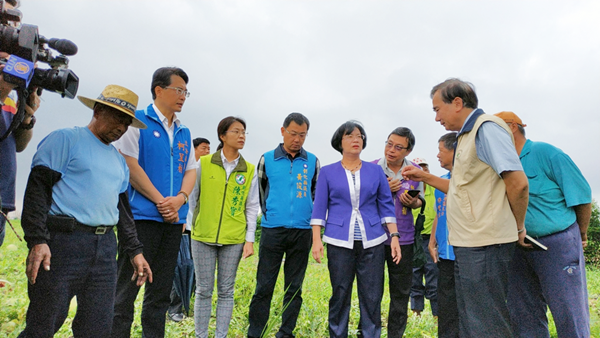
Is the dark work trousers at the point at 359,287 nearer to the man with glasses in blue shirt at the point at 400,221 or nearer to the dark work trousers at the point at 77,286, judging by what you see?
the man with glasses in blue shirt at the point at 400,221

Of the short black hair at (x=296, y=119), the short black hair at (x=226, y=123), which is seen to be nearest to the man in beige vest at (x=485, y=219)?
the short black hair at (x=296, y=119)

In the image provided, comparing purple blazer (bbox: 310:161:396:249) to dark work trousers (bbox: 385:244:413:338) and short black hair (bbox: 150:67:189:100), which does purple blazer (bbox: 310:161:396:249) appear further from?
short black hair (bbox: 150:67:189:100)

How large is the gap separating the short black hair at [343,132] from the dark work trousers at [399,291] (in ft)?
3.47

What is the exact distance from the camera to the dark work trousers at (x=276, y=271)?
12.3 feet

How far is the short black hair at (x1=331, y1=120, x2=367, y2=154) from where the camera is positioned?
3.71 meters

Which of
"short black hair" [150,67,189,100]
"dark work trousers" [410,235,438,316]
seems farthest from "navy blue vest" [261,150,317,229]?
"dark work trousers" [410,235,438,316]

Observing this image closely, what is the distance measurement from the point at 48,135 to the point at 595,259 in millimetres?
14864

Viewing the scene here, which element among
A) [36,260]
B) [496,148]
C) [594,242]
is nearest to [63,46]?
[36,260]

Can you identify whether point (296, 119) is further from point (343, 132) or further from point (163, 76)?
point (163, 76)

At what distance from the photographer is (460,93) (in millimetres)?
2754

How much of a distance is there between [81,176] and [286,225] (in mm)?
1912

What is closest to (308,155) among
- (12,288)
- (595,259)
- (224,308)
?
(224,308)

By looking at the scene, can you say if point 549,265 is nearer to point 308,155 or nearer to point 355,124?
point 355,124

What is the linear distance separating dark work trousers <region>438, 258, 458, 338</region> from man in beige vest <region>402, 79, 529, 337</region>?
1017 millimetres
